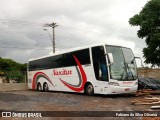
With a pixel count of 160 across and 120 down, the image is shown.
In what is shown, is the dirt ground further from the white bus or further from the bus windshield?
the bus windshield

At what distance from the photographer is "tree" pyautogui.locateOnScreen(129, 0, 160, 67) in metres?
30.6

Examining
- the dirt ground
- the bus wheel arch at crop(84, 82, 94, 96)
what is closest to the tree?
the bus wheel arch at crop(84, 82, 94, 96)

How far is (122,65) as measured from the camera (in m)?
18.3

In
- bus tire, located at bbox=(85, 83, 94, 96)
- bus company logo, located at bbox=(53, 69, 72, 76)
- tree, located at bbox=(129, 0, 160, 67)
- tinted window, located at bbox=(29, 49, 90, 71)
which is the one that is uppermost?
tree, located at bbox=(129, 0, 160, 67)

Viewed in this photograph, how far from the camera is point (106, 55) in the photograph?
18.0 metres

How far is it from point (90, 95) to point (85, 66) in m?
1.92

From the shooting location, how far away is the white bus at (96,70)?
1791 cm

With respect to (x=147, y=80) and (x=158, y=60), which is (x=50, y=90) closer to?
(x=147, y=80)

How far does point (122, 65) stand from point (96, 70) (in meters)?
1.64

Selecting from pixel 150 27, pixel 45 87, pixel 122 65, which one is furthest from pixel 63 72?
pixel 150 27

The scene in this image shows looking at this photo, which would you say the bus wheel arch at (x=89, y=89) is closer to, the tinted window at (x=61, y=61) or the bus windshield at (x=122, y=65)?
the tinted window at (x=61, y=61)

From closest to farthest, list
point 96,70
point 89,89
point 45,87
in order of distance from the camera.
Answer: point 96,70 → point 89,89 → point 45,87

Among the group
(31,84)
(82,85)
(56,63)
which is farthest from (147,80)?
(31,84)

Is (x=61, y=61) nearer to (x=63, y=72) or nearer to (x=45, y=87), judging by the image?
(x=63, y=72)
